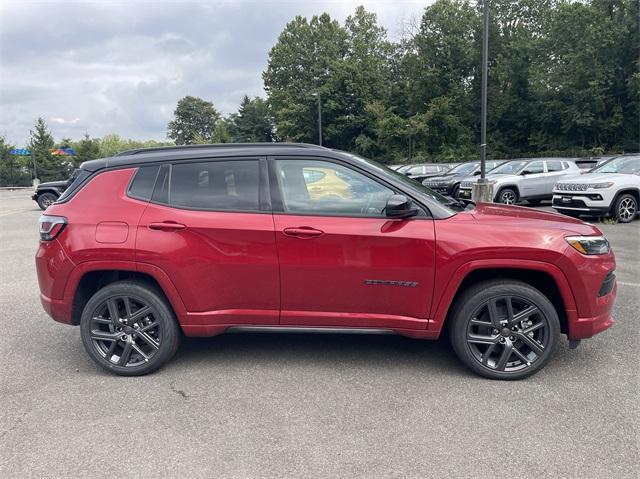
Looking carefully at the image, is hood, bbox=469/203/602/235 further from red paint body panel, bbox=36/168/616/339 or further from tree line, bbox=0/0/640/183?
tree line, bbox=0/0/640/183

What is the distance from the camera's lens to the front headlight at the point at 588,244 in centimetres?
338

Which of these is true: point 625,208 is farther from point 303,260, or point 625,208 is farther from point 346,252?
point 303,260

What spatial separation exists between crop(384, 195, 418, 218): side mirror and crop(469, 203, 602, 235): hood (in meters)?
0.52

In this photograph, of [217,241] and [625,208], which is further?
[625,208]

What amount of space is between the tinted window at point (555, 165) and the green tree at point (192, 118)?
100461 millimetres

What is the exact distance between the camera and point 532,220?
3523mm

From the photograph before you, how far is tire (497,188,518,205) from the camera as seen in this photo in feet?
46.9

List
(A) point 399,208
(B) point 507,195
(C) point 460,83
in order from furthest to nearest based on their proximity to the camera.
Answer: (C) point 460,83 → (B) point 507,195 → (A) point 399,208

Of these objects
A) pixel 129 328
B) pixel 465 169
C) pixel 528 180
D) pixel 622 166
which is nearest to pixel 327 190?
pixel 129 328

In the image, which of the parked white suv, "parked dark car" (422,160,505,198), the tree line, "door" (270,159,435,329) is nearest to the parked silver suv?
"parked dark car" (422,160,505,198)

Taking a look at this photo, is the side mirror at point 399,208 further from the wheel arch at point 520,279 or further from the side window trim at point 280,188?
the wheel arch at point 520,279

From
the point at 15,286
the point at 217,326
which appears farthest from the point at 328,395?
the point at 15,286

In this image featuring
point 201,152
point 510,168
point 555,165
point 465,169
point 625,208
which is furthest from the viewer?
point 465,169

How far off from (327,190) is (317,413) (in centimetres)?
159
